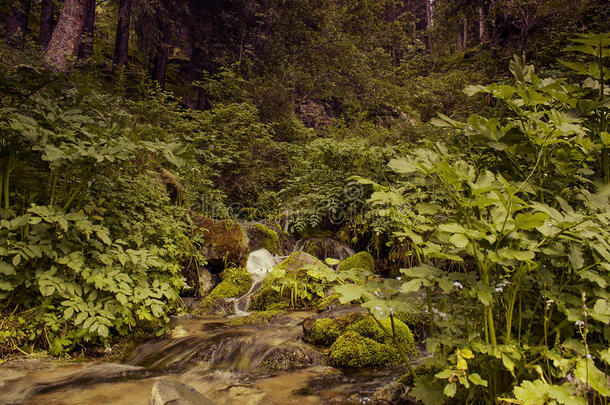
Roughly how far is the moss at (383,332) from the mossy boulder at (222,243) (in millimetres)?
3431

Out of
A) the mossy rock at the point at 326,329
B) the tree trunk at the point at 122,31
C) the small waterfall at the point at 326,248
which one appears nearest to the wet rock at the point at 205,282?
the small waterfall at the point at 326,248

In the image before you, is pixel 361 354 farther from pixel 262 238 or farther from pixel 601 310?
pixel 262 238

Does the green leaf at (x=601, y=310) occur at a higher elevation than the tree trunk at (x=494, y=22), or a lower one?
lower

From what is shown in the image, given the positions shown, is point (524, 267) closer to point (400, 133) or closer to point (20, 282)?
point (20, 282)

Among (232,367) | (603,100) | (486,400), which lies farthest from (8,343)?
(603,100)

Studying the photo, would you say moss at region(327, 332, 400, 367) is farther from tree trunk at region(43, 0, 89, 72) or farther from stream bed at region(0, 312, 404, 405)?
tree trunk at region(43, 0, 89, 72)

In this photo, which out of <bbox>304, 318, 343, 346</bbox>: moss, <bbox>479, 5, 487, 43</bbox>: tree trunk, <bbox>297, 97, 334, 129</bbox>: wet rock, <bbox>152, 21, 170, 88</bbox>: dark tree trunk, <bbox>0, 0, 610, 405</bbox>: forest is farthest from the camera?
<bbox>297, 97, 334, 129</bbox>: wet rock

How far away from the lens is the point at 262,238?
7762 mm

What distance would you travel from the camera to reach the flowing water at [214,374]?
2.48m

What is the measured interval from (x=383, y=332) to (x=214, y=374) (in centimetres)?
168

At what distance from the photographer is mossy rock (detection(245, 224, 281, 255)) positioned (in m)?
7.64

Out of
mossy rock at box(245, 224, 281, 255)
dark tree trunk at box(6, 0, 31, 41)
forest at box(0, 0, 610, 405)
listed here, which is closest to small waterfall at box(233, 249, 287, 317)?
forest at box(0, 0, 610, 405)

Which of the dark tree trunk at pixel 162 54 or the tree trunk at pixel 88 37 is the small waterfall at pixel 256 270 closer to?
the dark tree trunk at pixel 162 54

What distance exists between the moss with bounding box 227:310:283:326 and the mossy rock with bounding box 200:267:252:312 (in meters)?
0.72
